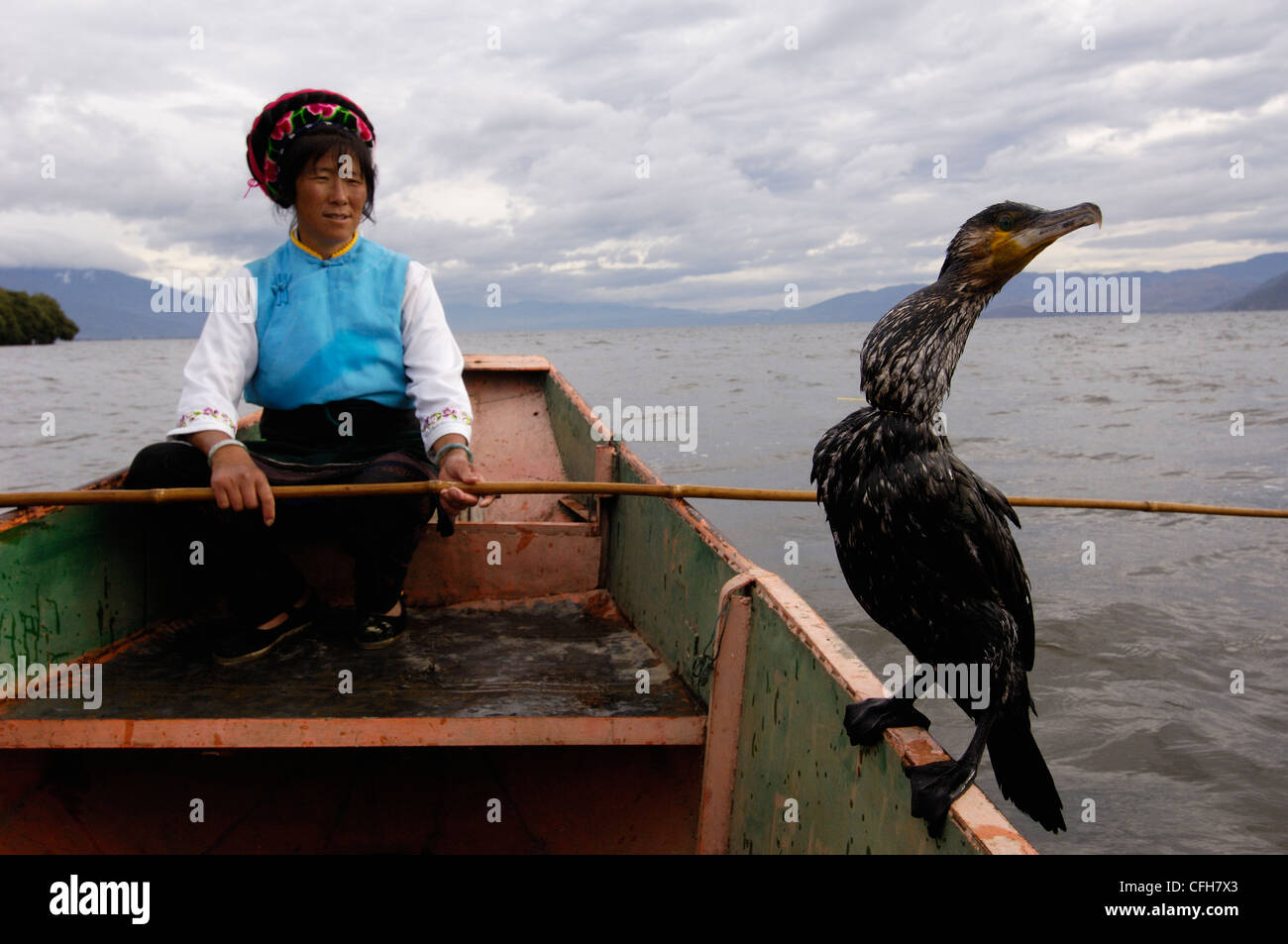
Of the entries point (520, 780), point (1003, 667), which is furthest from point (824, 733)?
point (520, 780)

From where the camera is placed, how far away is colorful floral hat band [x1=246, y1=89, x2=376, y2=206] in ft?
8.21

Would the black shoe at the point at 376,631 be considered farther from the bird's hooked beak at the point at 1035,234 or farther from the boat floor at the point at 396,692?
the bird's hooked beak at the point at 1035,234

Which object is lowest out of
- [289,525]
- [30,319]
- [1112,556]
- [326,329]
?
[1112,556]

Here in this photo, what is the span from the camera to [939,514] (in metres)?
1.48

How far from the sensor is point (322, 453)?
2660 mm

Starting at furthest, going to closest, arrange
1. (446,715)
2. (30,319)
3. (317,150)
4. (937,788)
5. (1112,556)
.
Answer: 1. (30,319)
2. (1112,556)
3. (317,150)
4. (446,715)
5. (937,788)

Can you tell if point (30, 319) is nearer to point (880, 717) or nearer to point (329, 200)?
point (329, 200)

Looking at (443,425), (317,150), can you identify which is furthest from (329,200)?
(443,425)

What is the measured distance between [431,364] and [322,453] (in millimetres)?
406

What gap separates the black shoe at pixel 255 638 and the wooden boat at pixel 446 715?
0.11ft

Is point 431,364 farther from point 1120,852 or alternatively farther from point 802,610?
point 1120,852

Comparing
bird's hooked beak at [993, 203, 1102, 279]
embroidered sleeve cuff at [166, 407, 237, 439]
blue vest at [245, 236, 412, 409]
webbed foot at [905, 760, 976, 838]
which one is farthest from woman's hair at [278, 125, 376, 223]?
webbed foot at [905, 760, 976, 838]

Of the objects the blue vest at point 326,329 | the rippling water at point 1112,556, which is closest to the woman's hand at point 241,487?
the blue vest at point 326,329

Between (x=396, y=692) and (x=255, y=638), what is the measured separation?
0.55m
